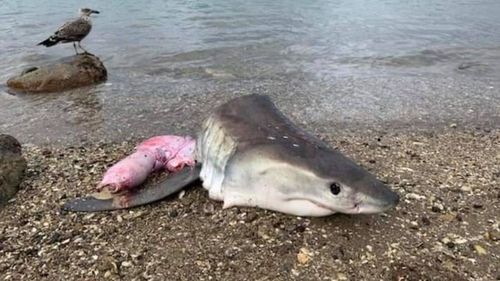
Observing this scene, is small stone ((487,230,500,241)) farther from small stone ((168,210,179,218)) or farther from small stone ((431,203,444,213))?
small stone ((168,210,179,218))

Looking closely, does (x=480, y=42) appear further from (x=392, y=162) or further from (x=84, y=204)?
(x=84, y=204)

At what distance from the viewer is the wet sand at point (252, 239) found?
3.63m

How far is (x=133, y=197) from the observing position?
4.57 metres

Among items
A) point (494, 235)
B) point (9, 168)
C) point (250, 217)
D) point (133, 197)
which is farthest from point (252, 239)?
point (9, 168)

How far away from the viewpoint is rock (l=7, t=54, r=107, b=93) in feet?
32.5

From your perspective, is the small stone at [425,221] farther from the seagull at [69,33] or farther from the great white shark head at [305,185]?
the seagull at [69,33]

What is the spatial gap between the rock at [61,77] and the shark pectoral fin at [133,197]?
577cm

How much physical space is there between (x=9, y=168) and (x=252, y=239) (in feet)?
8.43

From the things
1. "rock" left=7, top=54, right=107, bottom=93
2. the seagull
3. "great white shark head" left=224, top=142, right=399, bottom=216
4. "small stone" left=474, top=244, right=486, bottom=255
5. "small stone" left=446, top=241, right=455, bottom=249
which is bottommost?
"rock" left=7, top=54, right=107, bottom=93

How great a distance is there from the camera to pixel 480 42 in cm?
1298

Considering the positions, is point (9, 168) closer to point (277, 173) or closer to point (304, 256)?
point (277, 173)

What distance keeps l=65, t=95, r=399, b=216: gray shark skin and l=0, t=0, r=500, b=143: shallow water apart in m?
2.69

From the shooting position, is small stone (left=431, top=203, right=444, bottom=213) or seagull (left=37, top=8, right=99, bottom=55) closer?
small stone (left=431, top=203, right=444, bottom=213)

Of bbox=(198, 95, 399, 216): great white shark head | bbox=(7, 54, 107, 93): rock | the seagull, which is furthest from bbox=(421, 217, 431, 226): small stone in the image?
the seagull
